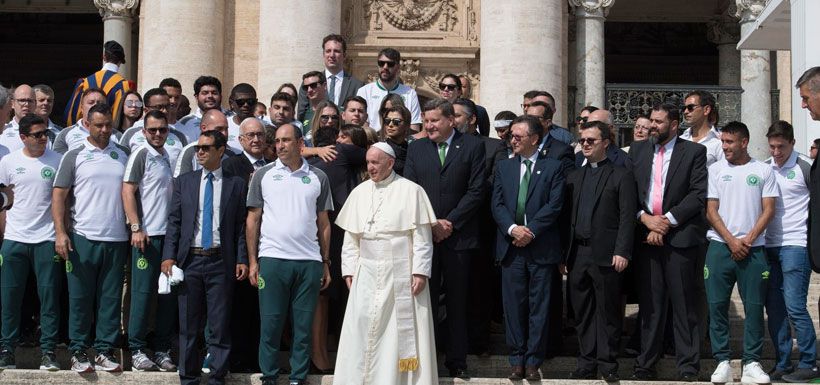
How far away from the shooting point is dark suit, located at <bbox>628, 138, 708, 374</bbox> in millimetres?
10562

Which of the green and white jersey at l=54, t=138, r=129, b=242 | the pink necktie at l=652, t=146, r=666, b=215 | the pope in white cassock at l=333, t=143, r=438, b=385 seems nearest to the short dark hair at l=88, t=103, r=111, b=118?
the green and white jersey at l=54, t=138, r=129, b=242

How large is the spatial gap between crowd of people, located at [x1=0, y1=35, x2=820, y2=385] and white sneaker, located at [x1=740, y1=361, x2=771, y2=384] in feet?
0.07

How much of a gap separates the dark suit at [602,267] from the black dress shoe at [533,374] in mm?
395

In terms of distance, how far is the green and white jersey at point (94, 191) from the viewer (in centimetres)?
1057

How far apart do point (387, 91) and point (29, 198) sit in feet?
12.8

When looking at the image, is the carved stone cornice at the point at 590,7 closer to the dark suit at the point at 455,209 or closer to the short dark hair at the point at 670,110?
the short dark hair at the point at 670,110

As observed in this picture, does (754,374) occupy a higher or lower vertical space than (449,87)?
lower

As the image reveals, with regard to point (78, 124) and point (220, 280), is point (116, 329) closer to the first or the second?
point (220, 280)

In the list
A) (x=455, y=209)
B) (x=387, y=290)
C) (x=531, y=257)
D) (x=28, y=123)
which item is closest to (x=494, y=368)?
(x=531, y=257)

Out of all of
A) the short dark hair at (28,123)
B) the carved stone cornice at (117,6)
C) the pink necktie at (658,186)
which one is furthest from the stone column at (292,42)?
the pink necktie at (658,186)

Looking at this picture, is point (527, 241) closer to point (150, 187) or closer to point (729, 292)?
point (729, 292)

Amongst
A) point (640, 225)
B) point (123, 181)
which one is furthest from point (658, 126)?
point (123, 181)

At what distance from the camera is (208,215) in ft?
34.1

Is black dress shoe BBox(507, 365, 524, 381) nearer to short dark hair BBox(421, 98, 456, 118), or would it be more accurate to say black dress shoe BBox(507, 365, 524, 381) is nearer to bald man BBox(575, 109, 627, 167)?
bald man BBox(575, 109, 627, 167)
